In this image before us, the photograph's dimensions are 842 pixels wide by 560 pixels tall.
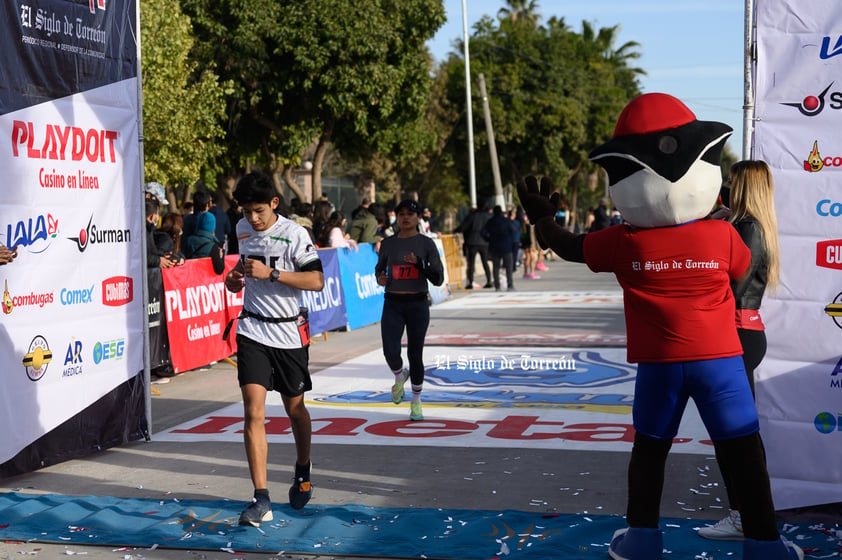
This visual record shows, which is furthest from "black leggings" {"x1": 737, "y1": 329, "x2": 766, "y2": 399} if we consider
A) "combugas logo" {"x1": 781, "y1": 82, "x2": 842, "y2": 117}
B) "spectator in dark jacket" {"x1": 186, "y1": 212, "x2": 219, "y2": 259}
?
"spectator in dark jacket" {"x1": 186, "y1": 212, "x2": 219, "y2": 259}

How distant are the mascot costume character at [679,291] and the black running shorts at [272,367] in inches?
84.9

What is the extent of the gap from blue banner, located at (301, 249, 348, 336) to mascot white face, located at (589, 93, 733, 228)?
10128 mm

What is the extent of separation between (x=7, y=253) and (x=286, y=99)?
2253cm

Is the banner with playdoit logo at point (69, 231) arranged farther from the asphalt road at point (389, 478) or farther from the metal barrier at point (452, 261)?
the metal barrier at point (452, 261)

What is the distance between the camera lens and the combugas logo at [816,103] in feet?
18.1

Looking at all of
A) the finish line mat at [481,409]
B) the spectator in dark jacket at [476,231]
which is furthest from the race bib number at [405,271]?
the spectator in dark jacket at [476,231]

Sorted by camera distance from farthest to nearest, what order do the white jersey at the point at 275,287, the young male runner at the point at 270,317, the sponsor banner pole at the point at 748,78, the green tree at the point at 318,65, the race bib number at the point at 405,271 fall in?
1. the green tree at the point at 318,65
2. the race bib number at the point at 405,271
3. the white jersey at the point at 275,287
4. the young male runner at the point at 270,317
5. the sponsor banner pole at the point at 748,78

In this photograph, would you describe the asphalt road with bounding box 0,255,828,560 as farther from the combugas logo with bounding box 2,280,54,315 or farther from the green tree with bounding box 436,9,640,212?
the green tree with bounding box 436,9,640,212

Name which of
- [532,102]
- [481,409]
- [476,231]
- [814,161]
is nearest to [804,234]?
[814,161]

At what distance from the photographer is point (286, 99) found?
28625 millimetres

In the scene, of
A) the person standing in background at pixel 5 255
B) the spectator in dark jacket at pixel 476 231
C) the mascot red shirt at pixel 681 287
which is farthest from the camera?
the spectator in dark jacket at pixel 476 231

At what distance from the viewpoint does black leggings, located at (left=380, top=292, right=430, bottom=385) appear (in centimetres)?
873

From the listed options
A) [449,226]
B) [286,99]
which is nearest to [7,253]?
[286,99]

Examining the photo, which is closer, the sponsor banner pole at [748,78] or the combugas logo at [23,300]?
the sponsor banner pole at [748,78]
